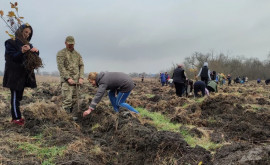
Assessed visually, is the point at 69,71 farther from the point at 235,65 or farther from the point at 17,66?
the point at 235,65

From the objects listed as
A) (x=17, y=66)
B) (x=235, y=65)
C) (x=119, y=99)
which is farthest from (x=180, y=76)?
(x=235, y=65)

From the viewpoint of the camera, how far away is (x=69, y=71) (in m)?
5.55

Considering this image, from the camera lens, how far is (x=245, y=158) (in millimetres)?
2447

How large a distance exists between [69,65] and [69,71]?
149mm

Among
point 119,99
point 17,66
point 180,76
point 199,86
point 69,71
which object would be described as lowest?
point 199,86

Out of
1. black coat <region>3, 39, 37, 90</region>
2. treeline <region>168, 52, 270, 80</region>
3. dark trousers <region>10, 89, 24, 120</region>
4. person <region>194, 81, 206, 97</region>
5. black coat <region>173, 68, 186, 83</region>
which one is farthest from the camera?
treeline <region>168, 52, 270, 80</region>

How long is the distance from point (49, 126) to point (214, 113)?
5.00 metres

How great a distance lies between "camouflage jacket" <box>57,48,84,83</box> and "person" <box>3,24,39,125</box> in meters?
0.76

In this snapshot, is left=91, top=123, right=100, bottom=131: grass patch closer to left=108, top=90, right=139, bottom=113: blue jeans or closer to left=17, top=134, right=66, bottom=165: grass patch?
left=108, top=90, right=139, bottom=113: blue jeans

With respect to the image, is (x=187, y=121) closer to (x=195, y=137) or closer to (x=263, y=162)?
(x=195, y=137)

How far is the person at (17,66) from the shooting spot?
172 inches

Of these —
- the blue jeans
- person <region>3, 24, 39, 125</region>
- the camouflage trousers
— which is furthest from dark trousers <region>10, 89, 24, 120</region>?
the blue jeans

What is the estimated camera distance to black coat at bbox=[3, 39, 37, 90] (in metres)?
4.35

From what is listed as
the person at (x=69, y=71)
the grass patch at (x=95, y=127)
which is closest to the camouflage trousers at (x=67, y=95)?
the person at (x=69, y=71)
